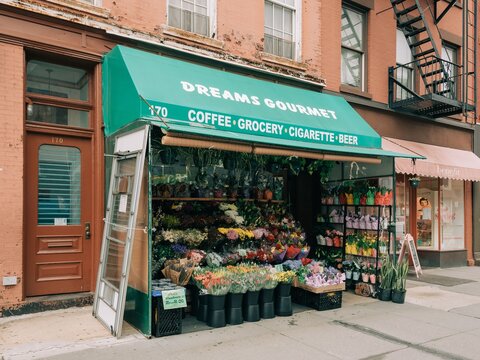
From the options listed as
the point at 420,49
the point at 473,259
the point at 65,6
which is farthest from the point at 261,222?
the point at 473,259

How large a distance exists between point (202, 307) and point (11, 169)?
347 cm

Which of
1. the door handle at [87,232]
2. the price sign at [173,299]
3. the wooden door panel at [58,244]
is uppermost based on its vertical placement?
the door handle at [87,232]

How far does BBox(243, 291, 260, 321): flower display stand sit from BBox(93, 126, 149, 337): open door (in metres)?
1.92

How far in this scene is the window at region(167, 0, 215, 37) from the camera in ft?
27.5

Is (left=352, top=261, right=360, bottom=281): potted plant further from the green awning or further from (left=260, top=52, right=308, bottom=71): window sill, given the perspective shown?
(left=260, top=52, right=308, bottom=71): window sill

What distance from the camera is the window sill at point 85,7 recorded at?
6.84 metres

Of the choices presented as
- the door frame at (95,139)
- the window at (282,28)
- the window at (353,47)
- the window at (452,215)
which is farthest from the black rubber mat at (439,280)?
the door frame at (95,139)

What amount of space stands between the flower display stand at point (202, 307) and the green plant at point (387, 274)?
3635mm

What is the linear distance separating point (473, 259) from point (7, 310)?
13.1m

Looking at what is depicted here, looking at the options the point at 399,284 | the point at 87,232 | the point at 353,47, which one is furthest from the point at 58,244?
the point at 353,47

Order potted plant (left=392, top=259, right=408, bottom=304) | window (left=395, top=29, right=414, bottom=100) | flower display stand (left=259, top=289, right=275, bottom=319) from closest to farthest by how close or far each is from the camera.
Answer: flower display stand (left=259, top=289, right=275, bottom=319) < potted plant (left=392, top=259, right=408, bottom=304) < window (left=395, top=29, right=414, bottom=100)

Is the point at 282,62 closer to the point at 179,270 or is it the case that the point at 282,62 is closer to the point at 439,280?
the point at 179,270

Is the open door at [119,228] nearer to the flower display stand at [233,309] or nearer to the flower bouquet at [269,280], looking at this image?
the flower display stand at [233,309]

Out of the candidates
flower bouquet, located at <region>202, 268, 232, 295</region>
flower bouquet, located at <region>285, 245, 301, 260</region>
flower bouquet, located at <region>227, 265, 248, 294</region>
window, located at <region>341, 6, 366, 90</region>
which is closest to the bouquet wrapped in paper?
flower bouquet, located at <region>202, 268, 232, 295</region>
